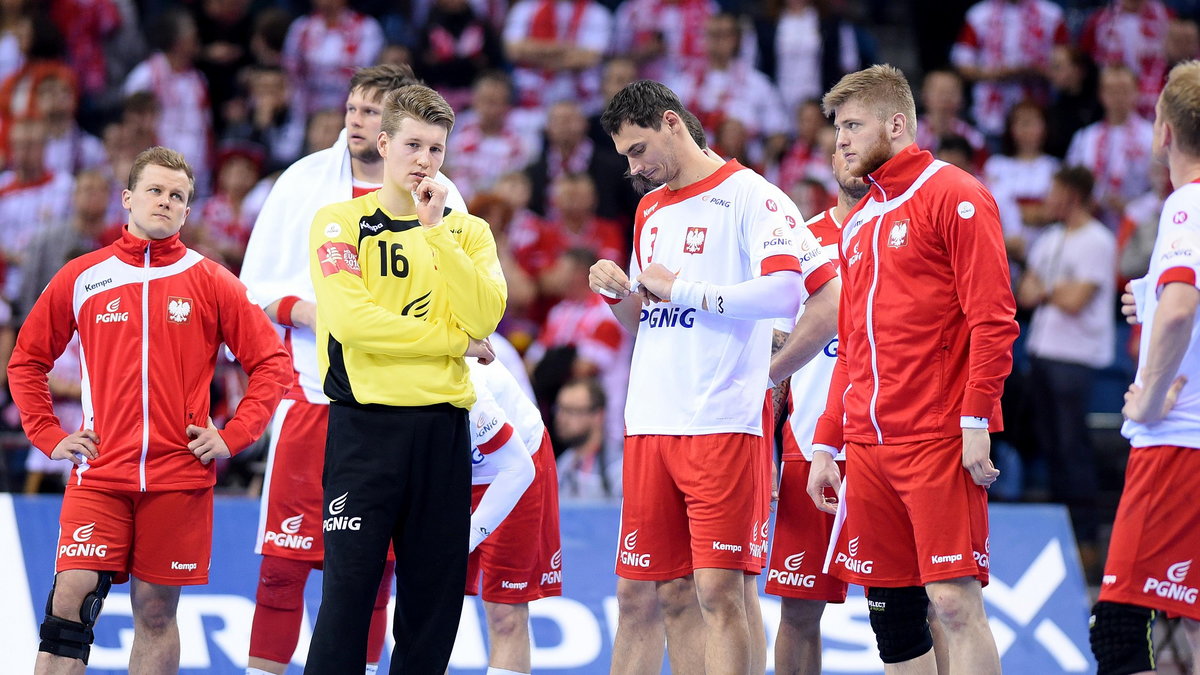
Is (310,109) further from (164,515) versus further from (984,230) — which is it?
(984,230)

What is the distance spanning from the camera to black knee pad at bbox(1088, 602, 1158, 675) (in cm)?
513

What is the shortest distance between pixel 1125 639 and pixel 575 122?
26.7 feet

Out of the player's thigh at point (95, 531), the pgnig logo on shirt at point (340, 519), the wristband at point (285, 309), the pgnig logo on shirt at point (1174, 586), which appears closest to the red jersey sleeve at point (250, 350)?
the wristband at point (285, 309)

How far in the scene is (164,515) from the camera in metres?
6.07

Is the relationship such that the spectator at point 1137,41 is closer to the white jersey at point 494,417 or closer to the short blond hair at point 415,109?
the white jersey at point 494,417

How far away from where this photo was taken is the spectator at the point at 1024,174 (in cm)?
1188

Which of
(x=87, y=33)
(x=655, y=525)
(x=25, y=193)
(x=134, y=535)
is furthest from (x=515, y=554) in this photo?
(x=87, y=33)

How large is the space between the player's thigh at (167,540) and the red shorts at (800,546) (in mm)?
2478

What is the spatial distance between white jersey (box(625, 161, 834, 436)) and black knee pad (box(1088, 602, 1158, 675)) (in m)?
1.55

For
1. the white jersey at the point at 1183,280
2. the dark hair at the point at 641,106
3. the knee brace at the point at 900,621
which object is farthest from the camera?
the dark hair at the point at 641,106

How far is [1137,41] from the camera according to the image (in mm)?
13414

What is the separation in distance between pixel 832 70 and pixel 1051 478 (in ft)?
16.1

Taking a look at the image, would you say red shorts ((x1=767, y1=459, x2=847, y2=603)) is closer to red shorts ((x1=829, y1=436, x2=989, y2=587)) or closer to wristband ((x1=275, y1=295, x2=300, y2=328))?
red shorts ((x1=829, y1=436, x2=989, y2=587))

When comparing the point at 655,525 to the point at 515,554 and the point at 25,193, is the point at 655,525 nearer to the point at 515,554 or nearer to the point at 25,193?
the point at 515,554
